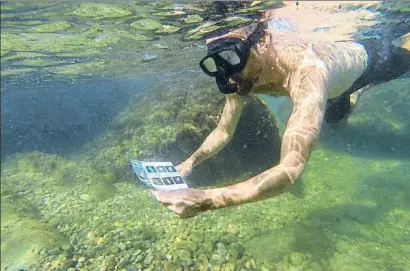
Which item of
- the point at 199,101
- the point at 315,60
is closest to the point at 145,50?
the point at 199,101

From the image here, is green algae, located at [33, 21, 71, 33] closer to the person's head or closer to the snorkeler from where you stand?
the snorkeler

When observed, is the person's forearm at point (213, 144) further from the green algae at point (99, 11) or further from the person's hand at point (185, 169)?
the green algae at point (99, 11)

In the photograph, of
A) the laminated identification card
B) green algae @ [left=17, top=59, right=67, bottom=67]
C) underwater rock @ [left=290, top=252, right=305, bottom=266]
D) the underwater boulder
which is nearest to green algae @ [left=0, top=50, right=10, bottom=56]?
green algae @ [left=17, top=59, right=67, bottom=67]

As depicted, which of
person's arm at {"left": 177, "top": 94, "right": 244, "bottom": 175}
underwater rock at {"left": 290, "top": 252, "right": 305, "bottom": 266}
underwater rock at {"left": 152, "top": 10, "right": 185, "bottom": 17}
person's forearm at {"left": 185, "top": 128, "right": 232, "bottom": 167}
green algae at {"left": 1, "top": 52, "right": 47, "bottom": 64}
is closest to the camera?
underwater rock at {"left": 290, "top": 252, "right": 305, "bottom": 266}

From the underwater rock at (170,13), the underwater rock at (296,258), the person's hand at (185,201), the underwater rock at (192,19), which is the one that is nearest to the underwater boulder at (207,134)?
the underwater rock at (192,19)

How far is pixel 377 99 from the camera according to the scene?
12453mm

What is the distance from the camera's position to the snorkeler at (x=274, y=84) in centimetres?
288

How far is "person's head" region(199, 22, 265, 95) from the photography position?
392 centimetres

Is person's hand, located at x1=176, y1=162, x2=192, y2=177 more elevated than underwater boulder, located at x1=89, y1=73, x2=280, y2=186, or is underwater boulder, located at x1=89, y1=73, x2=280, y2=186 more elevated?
person's hand, located at x1=176, y1=162, x2=192, y2=177

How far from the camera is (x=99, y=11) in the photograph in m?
7.52

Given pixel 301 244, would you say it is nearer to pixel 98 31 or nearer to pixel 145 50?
pixel 98 31

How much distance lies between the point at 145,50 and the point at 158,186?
10874 millimetres

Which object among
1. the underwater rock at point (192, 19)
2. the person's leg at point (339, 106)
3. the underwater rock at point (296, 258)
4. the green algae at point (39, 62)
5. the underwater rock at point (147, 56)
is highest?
the underwater rock at point (192, 19)

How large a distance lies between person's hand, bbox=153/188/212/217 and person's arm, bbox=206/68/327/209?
6cm
